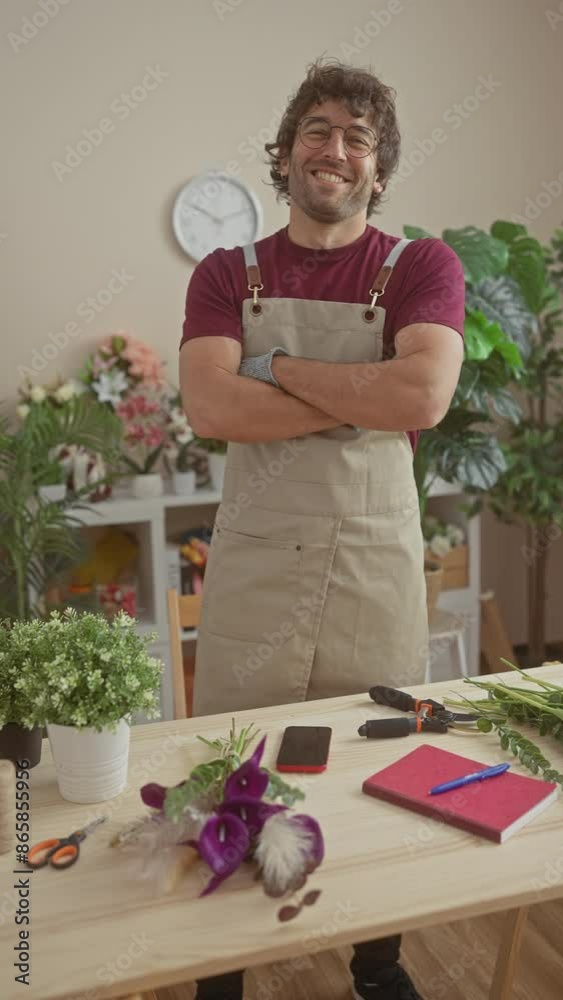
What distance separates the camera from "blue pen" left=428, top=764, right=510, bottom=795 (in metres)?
1.25

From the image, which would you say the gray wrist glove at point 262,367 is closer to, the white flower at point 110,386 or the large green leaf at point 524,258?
the white flower at point 110,386

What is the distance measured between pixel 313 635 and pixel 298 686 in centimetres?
11

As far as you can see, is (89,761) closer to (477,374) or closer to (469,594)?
(477,374)

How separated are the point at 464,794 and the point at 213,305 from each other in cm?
108

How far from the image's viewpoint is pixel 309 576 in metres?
1.81

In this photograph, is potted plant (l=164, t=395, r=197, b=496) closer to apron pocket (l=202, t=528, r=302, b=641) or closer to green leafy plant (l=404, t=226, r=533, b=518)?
green leafy plant (l=404, t=226, r=533, b=518)

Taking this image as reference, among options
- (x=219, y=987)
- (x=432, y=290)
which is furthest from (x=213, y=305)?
(x=219, y=987)

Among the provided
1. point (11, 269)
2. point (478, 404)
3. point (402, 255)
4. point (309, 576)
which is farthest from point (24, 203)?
point (309, 576)

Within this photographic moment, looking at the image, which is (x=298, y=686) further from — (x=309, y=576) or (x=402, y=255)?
(x=402, y=255)

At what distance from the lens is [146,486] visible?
11.1 feet

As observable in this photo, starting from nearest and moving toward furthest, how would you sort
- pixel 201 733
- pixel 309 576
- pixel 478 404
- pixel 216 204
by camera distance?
pixel 201 733
pixel 309 576
pixel 478 404
pixel 216 204

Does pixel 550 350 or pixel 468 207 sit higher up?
pixel 468 207

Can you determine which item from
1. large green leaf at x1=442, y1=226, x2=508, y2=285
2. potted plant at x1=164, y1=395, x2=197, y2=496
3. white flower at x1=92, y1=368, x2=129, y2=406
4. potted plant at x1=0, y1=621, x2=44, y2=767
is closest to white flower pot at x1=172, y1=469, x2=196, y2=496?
potted plant at x1=164, y1=395, x2=197, y2=496

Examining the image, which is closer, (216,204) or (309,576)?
(309,576)
